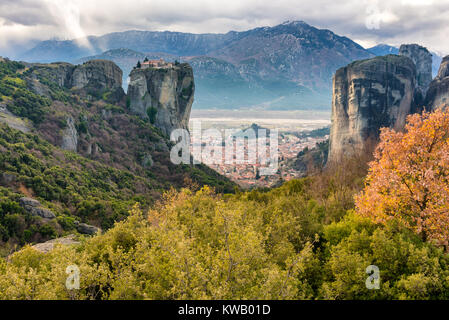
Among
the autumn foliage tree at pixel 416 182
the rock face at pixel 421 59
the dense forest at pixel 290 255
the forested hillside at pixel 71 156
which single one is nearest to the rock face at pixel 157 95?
the forested hillside at pixel 71 156

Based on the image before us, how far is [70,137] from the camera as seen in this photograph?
50719 mm

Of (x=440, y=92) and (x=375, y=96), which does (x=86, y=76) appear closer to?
(x=375, y=96)

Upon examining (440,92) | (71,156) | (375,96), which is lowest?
(71,156)

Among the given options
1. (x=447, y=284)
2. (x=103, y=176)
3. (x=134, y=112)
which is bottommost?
(x=103, y=176)

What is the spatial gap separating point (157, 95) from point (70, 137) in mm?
29987

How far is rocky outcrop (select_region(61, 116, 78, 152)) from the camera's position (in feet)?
162

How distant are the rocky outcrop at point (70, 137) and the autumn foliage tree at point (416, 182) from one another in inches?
1992

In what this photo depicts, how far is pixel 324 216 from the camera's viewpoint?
1644cm

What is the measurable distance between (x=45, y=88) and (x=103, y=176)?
29266 millimetres

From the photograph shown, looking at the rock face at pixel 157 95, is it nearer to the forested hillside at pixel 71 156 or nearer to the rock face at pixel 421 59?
the forested hillside at pixel 71 156

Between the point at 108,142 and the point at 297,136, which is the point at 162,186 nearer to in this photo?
the point at 108,142

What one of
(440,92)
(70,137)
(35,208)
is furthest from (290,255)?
(440,92)

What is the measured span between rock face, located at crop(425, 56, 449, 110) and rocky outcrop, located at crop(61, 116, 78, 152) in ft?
253
